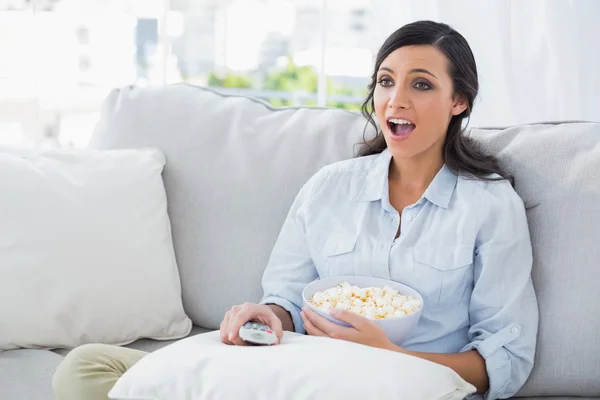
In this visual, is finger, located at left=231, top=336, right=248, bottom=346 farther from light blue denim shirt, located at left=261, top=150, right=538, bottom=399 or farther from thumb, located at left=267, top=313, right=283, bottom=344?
light blue denim shirt, located at left=261, top=150, right=538, bottom=399

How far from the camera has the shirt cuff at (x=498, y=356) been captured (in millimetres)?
1500

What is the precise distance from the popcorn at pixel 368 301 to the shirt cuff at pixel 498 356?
164mm

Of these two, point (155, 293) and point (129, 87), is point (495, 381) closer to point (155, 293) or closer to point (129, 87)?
point (155, 293)

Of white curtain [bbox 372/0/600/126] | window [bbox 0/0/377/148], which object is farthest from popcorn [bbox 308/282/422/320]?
window [bbox 0/0/377/148]

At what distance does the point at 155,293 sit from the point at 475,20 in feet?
4.26

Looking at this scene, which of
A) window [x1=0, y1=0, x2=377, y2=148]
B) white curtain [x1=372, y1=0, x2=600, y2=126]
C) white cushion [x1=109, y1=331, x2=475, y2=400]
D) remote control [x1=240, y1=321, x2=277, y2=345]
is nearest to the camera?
white cushion [x1=109, y1=331, x2=475, y2=400]

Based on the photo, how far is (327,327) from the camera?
4.74ft

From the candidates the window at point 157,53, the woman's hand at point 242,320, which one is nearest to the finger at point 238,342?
the woman's hand at point 242,320

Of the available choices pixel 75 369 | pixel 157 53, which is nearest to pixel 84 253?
pixel 75 369

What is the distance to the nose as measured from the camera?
1.61 m

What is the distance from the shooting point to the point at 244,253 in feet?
6.21

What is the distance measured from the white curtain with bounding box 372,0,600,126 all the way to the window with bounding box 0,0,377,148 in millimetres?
1130

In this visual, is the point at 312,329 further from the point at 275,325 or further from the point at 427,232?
the point at 427,232

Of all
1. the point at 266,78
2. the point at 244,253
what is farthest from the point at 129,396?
the point at 266,78
